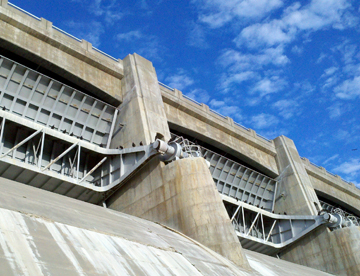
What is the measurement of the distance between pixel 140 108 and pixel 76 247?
49.1ft

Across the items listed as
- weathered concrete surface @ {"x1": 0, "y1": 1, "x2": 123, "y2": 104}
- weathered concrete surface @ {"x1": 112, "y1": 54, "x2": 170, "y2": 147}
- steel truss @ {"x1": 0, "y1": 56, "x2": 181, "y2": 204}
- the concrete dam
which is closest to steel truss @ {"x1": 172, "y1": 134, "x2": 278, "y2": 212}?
the concrete dam

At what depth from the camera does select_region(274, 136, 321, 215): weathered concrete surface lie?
30375 mm

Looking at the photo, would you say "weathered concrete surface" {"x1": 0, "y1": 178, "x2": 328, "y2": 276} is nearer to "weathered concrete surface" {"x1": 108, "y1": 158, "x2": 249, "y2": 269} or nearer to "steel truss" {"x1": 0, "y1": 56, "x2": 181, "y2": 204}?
"weathered concrete surface" {"x1": 108, "y1": 158, "x2": 249, "y2": 269}

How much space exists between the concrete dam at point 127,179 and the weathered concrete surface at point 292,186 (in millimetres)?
107

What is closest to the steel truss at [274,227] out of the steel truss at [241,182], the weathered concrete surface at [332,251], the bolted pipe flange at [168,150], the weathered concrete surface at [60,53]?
the weathered concrete surface at [332,251]

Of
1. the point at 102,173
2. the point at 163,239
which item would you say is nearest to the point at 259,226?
the point at 102,173

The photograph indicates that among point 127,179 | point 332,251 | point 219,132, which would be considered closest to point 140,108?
point 127,179

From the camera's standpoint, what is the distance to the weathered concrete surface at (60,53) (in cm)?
2084

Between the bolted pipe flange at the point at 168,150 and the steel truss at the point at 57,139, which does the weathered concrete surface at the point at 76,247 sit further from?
the steel truss at the point at 57,139

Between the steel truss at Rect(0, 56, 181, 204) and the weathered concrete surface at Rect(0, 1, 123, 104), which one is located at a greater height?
the weathered concrete surface at Rect(0, 1, 123, 104)

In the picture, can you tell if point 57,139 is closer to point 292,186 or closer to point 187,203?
point 187,203

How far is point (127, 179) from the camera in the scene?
809 inches

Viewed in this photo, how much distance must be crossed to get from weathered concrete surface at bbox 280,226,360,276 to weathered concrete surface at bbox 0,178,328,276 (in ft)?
53.4

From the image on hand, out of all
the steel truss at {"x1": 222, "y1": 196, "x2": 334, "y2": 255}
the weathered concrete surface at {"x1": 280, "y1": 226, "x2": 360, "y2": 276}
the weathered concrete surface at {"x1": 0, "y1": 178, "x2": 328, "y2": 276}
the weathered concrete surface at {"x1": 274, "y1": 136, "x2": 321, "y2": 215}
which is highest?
the weathered concrete surface at {"x1": 274, "y1": 136, "x2": 321, "y2": 215}
